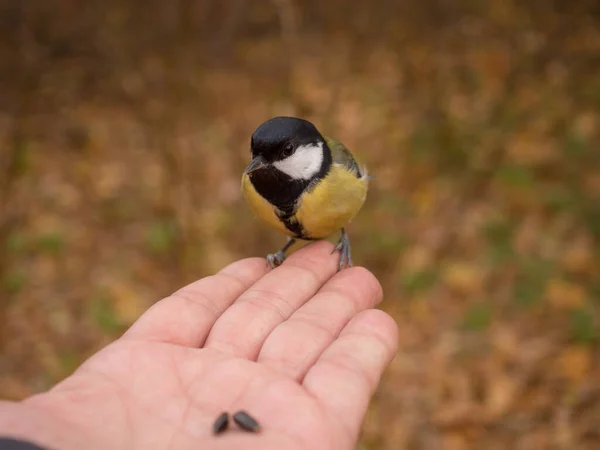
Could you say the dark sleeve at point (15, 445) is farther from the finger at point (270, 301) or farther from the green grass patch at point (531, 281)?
the green grass patch at point (531, 281)

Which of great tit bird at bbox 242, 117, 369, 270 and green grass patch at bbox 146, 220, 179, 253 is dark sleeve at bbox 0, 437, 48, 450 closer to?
great tit bird at bbox 242, 117, 369, 270

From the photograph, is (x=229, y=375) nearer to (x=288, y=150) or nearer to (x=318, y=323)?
(x=318, y=323)

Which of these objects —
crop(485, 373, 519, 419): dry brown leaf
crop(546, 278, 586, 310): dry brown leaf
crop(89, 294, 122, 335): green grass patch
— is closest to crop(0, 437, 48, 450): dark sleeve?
crop(485, 373, 519, 419): dry brown leaf

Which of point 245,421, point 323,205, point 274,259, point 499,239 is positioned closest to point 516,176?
point 499,239

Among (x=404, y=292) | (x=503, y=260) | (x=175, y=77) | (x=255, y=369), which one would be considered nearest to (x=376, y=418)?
(x=404, y=292)

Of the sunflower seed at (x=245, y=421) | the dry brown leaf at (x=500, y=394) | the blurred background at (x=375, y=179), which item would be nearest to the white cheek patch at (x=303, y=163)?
the sunflower seed at (x=245, y=421)

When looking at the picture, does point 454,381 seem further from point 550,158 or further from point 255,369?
point 550,158

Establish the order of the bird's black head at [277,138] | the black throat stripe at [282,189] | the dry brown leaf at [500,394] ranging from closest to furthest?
the bird's black head at [277,138]
the black throat stripe at [282,189]
the dry brown leaf at [500,394]
